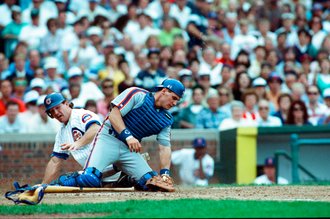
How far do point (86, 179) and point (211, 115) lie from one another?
5.85 m

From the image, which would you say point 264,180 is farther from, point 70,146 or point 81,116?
point 70,146

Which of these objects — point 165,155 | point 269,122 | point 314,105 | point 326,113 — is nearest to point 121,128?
point 165,155

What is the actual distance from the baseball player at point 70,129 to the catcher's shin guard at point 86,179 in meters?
0.34

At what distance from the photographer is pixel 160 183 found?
33.1ft

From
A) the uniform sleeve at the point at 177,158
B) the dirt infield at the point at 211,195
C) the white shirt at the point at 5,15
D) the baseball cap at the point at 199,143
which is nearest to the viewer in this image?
the dirt infield at the point at 211,195

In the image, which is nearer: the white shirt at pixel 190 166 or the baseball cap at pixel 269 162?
the baseball cap at pixel 269 162

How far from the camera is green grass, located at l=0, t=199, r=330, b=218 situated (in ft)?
25.1

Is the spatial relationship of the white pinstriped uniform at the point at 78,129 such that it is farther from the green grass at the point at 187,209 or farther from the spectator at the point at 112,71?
the spectator at the point at 112,71

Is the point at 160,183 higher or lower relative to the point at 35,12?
lower

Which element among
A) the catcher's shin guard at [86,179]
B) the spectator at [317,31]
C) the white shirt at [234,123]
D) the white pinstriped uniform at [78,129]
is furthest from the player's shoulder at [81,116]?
the spectator at [317,31]

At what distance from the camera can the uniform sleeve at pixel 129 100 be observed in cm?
997

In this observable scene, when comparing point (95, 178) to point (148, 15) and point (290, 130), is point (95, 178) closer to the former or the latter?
point (290, 130)

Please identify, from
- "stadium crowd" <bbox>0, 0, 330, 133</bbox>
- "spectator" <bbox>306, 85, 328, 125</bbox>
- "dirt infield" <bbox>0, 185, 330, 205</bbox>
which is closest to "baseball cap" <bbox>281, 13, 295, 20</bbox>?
"stadium crowd" <bbox>0, 0, 330, 133</bbox>

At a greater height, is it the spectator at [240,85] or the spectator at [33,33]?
the spectator at [33,33]
